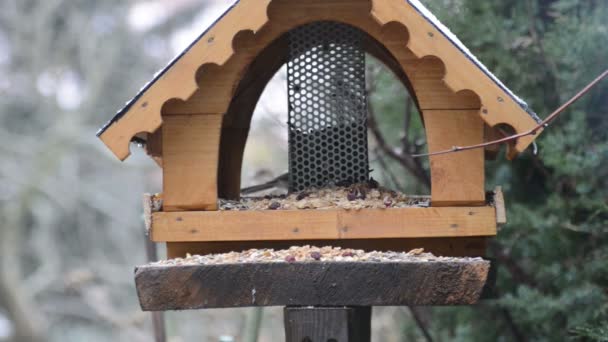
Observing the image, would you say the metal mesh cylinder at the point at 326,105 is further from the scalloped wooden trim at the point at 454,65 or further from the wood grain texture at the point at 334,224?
the scalloped wooden trim at the point at 454,65

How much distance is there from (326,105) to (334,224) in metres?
0.51

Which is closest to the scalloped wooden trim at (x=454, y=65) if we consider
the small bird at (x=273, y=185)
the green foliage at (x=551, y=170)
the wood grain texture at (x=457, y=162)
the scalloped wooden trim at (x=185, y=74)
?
the wood grain texture at (x=457, y=162)

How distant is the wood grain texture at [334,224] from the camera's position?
2.37 meters

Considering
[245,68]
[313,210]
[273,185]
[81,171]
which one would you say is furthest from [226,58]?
[81,171]

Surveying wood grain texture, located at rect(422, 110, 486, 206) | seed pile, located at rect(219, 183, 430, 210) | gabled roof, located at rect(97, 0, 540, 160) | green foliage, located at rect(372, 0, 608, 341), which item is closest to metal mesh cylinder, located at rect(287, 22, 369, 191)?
seed pile, located at rect(219, 183, 430, 210)

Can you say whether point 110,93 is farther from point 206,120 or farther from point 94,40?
point 206,120

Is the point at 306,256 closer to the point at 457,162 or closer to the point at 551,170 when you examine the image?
the point at 457,162

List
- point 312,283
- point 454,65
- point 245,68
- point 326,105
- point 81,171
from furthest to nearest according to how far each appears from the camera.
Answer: point 81,171 < point 326,105 < point 245,68 < point 454,65 < point 312,283

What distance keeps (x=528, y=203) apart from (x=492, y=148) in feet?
5.49

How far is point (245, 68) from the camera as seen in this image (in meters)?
2.51

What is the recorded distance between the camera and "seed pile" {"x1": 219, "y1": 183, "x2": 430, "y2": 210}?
2445 millimetres

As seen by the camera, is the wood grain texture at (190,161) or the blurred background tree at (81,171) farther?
the blurred background tree at (81,171)

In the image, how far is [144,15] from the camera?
8742 millimetres

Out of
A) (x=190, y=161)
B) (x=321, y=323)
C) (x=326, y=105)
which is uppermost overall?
(x=326, y=105)
